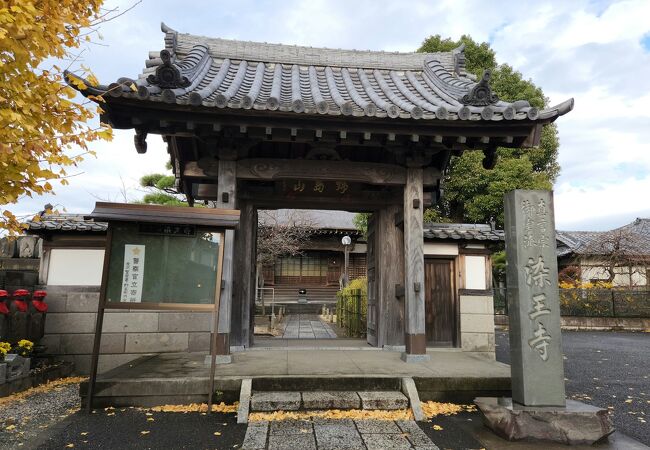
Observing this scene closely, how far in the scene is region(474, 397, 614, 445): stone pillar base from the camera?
13.5 feet

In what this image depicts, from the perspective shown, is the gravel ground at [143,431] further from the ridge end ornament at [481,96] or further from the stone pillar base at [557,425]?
the ridge end ornament at [481,96]

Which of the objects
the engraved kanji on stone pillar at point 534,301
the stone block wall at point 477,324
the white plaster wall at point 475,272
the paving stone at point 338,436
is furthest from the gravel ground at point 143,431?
the white plaster wall at point 475,272

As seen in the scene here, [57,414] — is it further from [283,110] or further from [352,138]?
[352,138]

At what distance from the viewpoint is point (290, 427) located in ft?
14.5

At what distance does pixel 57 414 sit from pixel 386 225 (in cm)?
590

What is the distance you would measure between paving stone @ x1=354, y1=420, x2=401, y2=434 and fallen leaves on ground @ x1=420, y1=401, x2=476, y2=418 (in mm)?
647

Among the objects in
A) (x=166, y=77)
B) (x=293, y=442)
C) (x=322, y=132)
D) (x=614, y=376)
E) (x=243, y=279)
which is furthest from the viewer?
(x=614, y=376)

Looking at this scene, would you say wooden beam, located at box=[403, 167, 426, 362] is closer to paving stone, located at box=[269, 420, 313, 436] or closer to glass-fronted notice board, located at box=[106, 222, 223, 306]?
paving stone, located at box=[269, 420, 313, 436]

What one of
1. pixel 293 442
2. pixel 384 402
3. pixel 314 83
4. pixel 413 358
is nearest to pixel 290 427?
pixel 293 442

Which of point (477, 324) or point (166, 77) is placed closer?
point (166, 77)

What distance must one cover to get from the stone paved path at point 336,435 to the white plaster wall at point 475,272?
4684mm

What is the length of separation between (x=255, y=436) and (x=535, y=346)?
3.15 m

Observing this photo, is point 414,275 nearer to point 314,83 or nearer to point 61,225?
point 314,83

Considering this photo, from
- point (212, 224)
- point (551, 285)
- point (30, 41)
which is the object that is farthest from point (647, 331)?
point (30, 41)
